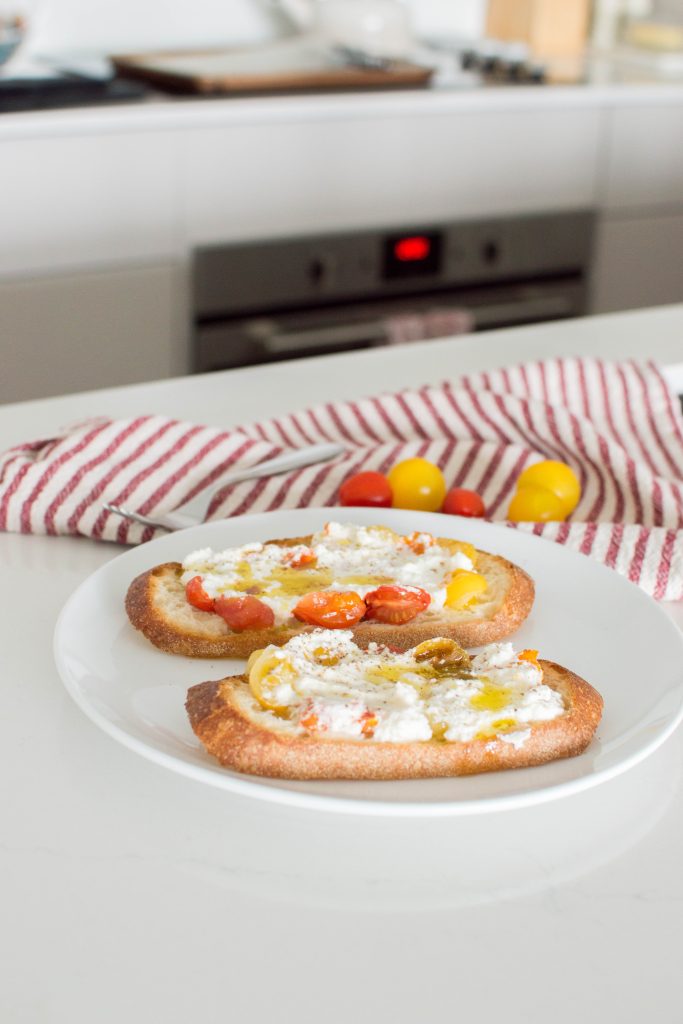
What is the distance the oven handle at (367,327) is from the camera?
2600mm

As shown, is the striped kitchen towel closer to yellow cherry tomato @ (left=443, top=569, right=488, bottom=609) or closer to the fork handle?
the fork handle

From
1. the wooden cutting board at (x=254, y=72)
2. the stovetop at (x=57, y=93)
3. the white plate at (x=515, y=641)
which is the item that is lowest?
the white plate at (x=515, y=641)

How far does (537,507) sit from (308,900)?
20.0 inches

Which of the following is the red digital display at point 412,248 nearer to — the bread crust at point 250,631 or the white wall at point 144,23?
the white wall at point 144,23

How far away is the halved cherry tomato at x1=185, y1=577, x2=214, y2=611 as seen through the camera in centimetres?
82

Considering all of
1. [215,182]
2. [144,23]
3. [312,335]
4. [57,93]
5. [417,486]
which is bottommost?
[312,335]

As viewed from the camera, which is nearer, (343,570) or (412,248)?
(343,570)

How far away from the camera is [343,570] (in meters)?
0.87

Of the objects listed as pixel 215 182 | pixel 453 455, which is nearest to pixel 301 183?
pixel 215 182

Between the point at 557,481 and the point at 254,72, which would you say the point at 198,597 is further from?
the point at 254,72

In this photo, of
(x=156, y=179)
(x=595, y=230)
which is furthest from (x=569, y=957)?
(x=595, y=230)

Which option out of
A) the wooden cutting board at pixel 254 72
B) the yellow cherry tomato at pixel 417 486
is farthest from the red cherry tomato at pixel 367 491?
the wooden cutting board at pixel 254 72

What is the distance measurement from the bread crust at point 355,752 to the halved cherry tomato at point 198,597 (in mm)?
145

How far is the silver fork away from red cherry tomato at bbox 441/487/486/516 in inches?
4.9
